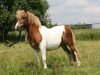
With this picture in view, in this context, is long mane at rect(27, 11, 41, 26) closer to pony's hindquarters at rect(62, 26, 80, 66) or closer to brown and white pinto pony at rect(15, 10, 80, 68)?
brown and white pinto pony at rect(15, 10, 80, 68)

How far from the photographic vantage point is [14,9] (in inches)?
1158

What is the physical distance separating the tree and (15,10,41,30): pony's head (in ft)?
54.7

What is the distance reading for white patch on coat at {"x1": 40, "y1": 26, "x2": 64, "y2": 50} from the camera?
11.9 meters

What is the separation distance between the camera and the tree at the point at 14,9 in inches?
1131

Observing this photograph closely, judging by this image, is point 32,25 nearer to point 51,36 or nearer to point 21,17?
point 21,17

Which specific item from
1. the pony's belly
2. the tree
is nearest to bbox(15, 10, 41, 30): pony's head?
the pony's belly

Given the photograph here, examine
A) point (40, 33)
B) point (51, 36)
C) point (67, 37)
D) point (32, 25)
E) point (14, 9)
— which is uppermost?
point (32, 25)

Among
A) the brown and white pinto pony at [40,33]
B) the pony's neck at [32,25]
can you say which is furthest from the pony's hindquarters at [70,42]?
→ the pony's neck at [32,25]

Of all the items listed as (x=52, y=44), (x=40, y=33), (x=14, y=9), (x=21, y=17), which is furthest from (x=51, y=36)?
(x=14, y=9)

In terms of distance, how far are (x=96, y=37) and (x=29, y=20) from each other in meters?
18.3

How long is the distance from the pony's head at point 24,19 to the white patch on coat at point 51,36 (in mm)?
359

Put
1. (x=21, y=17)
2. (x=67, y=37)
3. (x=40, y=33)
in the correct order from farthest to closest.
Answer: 1. (x=67, y=37)
2. (x=40, y=33)
3. (x=21, y=17)

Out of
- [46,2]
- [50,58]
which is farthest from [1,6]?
[50,58]

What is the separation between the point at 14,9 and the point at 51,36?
17664 mm
